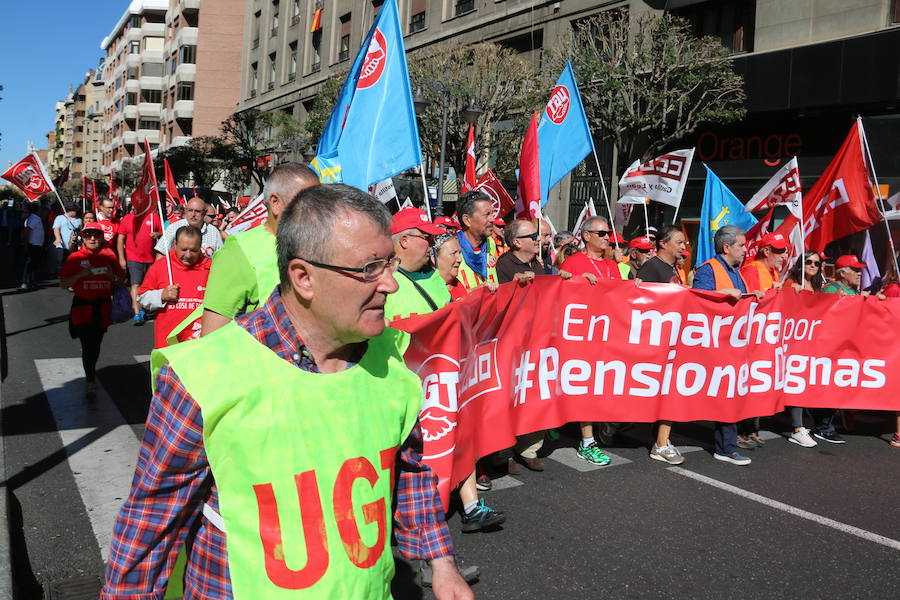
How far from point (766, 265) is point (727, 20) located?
13.6 m

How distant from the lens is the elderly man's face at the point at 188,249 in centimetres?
598

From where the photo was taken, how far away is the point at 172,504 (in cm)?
162

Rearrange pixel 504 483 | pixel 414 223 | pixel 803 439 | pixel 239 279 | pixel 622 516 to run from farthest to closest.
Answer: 1. pixel 803 439
2. pixel 504 483
3. pixel 622 516
4. pixel 414 223
5. pixel 239 279

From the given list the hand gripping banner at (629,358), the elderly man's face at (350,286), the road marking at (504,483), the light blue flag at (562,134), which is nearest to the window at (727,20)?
the light blue flag at (562,134)

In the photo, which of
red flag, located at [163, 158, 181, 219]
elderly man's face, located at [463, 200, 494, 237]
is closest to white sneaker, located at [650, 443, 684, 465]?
elderly man's face, located at [463, 200, 494, 237]

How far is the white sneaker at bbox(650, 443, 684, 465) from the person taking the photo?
243 inches

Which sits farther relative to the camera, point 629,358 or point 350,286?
point 629,358

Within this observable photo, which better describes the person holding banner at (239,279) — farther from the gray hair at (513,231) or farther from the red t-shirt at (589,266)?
the red t-shirt at (589,266)

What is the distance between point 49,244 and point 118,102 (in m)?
75.4

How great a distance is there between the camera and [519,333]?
564cm

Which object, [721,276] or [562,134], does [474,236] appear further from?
[562,134]

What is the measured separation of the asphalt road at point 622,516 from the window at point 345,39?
→ 104 feet

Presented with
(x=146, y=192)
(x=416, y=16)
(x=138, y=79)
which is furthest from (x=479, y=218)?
(x=138, y=79)

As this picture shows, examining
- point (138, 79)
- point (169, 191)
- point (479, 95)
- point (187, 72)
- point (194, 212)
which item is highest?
point (138, 79)
